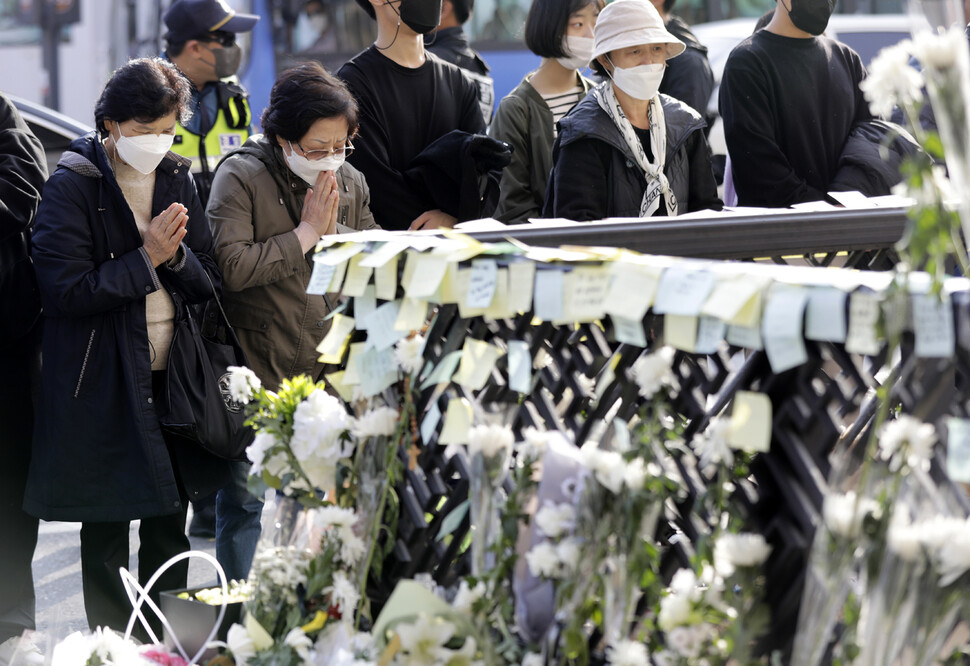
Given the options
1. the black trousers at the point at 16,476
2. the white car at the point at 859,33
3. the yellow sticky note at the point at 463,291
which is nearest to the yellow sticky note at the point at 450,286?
the yellow sticky note at the point at 463,291

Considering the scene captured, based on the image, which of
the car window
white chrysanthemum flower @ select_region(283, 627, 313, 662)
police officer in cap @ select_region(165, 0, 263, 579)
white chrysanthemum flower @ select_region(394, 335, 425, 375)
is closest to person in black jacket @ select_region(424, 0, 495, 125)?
police officer in cap @ select_region(165, 0, 263, 579)

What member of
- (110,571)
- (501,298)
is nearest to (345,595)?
(501,298)

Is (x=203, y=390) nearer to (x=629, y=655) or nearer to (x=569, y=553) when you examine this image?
(x=569, y=553)

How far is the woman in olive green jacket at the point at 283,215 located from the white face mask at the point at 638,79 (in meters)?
0.82

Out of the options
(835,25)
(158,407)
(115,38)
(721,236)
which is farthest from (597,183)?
(115,38)

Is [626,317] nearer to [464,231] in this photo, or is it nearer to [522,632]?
[522,632]

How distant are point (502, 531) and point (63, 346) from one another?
6.00 ft

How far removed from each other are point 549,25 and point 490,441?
116 inches

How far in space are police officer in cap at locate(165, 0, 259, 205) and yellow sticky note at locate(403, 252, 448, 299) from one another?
3.01 metres

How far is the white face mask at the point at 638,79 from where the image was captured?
12.1 ft

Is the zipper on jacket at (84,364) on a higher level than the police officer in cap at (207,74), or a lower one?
lower

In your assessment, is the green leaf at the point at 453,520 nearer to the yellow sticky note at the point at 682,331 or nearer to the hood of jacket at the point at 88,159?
the yellow sticky note at the point at 682,331

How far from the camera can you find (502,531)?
1.86 meters

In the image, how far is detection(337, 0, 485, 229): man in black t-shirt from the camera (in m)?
4.07
